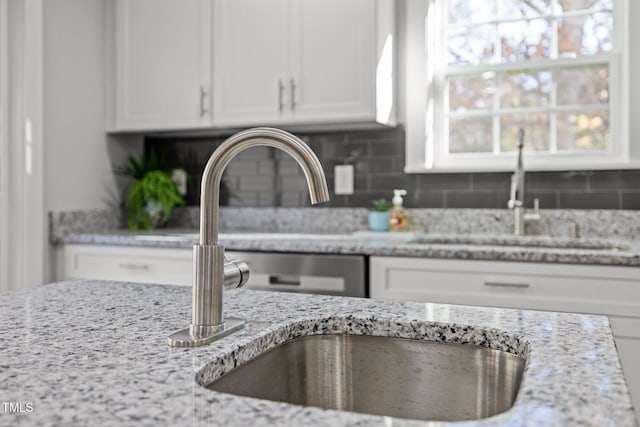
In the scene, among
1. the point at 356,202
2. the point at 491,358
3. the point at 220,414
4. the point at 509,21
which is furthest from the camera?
the point at 356,202

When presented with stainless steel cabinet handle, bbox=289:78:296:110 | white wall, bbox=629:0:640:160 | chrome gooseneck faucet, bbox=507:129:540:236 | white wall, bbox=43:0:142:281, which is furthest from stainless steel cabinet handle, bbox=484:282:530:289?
white wall, bbox=43:0:142:281

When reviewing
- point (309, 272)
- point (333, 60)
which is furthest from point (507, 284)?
point (333, 60)

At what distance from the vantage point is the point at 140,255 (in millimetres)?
2787

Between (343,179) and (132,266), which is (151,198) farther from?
(343,179)

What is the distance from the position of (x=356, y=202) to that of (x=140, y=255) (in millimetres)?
1110

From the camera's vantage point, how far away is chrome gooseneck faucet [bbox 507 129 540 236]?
2641 mm

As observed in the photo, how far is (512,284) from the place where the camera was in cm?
219

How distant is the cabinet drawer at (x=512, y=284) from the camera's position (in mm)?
2074

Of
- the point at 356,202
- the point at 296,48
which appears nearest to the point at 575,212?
the point at 356,202

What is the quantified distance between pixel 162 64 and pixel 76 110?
0.50 m

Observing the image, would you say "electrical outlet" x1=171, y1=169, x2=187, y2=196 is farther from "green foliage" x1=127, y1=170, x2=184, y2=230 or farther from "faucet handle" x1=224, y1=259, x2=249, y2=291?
"faucet handle" x1=224, y1=259, x2=249, y2=291

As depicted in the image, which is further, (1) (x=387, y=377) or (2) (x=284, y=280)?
(2) (x=284, y=280)

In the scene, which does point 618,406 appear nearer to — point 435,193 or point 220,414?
point 220,414

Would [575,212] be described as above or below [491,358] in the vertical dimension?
above
